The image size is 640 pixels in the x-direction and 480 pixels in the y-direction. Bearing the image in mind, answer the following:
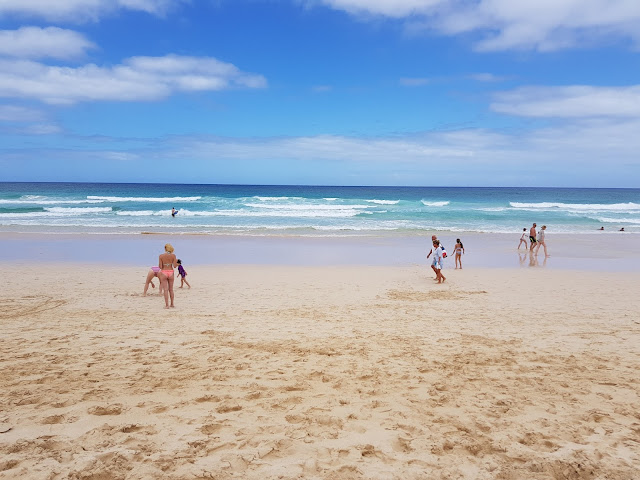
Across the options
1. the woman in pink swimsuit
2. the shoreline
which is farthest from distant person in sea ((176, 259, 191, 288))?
the shoreline

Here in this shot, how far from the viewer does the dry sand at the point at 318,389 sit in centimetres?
380

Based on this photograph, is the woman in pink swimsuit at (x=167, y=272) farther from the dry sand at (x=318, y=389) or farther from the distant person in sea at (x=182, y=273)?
the distant person in sea at (x=182, y=273)

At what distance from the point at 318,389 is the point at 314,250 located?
1482cm

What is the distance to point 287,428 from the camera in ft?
14.2

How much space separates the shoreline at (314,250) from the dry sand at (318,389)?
659 centimetres

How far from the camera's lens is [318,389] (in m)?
5.22

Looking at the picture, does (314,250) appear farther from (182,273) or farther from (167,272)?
(167,272)

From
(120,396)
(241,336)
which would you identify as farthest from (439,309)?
(120,396)

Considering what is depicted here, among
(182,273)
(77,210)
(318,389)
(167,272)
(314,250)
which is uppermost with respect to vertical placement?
(77,210)

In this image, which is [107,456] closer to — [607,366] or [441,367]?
[441,367]

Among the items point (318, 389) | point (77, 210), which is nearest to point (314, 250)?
point (318, 389)

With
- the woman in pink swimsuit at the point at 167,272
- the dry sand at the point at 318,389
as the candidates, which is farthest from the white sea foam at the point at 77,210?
the woman in pink swimsuit at the point at 167,272

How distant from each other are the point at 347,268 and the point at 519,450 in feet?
37.1

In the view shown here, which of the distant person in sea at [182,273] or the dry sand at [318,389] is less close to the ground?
the distant person in sea at [182,273]
